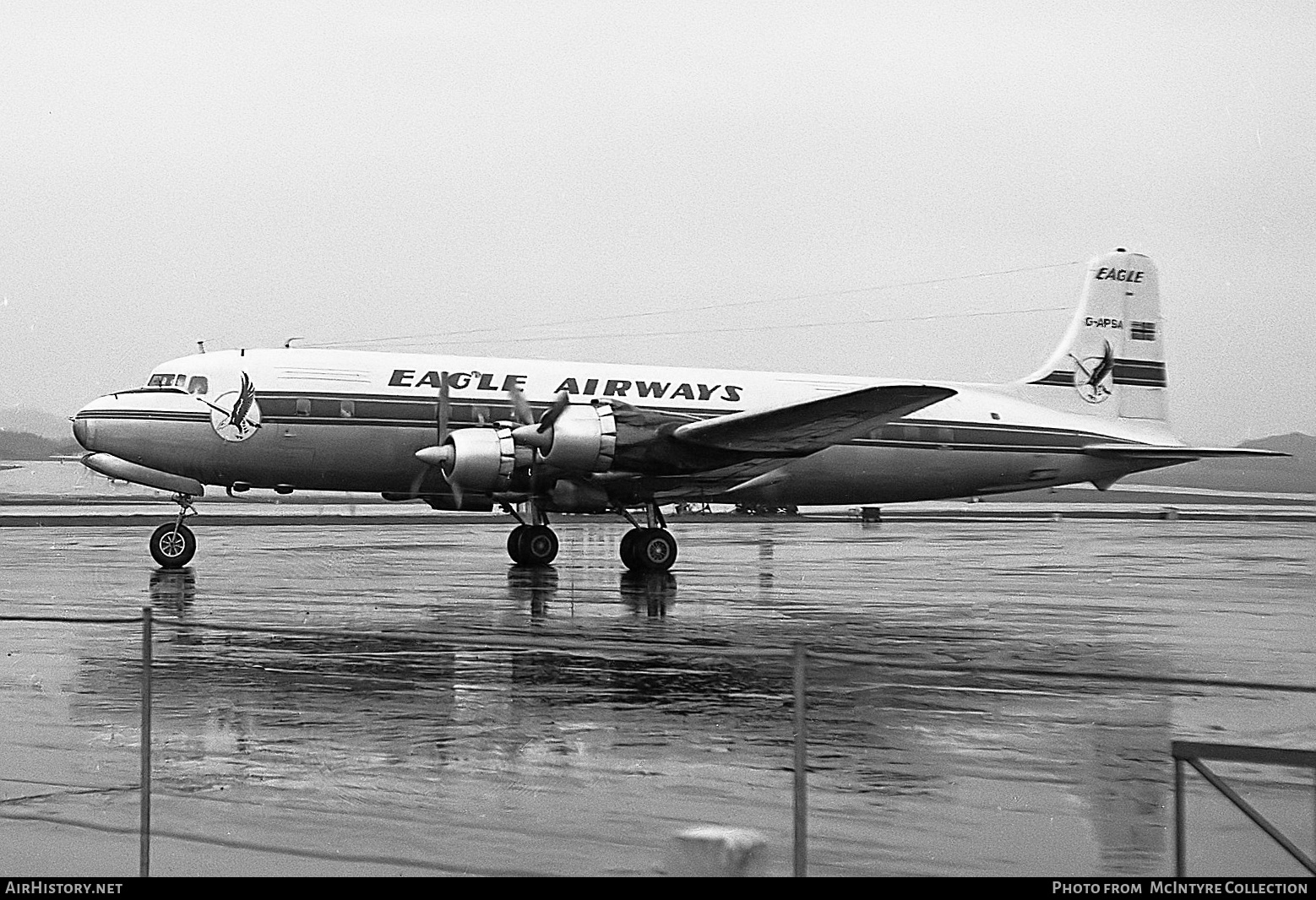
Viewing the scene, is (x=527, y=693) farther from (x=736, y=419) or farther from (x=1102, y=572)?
(x=1102, y=572)

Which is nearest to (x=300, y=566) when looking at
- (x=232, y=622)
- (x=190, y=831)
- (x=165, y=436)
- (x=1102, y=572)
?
(x=165, y=436)

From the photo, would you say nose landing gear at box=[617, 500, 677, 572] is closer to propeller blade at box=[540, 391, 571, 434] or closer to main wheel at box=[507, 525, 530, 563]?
main wheel at box=[507, 525, 530, 563]

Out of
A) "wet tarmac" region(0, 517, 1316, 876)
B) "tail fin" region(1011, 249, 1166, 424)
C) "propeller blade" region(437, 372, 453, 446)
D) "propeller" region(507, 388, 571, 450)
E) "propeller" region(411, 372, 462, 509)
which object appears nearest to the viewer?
"wet tarmac" region(0, 517, 1316, 876)

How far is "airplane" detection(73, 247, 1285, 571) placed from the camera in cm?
2103

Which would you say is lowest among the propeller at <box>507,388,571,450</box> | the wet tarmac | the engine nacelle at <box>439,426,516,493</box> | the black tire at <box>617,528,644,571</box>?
the wet tarmac

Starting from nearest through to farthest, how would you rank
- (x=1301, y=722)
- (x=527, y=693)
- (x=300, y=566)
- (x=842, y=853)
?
(x=842, y=853)
(x=1301, y=722)
(x=527, y=693)
(x=300, y=566)

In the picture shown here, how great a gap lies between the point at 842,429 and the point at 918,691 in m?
11.8

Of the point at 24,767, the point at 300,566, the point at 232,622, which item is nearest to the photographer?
the point at 24,767

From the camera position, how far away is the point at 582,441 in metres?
20.7

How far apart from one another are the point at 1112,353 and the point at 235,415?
57.8 ft

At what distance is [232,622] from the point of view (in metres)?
14.6

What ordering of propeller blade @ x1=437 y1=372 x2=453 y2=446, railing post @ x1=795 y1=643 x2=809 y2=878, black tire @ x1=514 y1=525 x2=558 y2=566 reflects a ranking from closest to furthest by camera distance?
railing post @ x1=795 y1=643 x2=809 y2=878 < propeller blade @ x1=437 y1=372 x2=453 y2=446 < black tire @ x1=514 y1=525 x2=558 y2=566

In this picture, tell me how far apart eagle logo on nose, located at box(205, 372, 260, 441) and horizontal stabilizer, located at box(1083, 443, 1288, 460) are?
15.8 m

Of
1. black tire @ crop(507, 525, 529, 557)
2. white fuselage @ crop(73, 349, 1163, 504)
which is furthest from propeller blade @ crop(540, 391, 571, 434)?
black tire @ crop(507, 525, 529, 557)
